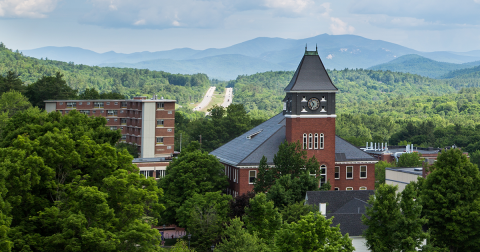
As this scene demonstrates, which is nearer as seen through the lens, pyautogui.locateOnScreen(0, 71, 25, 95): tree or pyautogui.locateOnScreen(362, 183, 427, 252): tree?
pyautogui.locateOnScreen(362, 183, 427, 252): tree

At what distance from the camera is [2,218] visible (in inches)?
1374

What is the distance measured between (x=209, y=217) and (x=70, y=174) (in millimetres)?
18183

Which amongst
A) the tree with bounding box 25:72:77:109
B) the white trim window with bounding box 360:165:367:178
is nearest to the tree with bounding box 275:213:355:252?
the white trim window with bounding box 360:165:367:178

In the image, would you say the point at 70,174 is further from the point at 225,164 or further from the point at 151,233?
the point at 225,164

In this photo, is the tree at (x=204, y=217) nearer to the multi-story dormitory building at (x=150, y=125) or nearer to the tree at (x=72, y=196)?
the tree at (x=72, y=196)

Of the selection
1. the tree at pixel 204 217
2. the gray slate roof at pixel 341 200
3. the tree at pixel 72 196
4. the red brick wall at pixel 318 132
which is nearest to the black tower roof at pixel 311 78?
the red brick wall at pixel 318 132

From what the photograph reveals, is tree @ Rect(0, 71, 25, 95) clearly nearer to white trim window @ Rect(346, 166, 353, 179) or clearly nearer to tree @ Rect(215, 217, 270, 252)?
white trim window @ Rect(346, 166, 353, 179)

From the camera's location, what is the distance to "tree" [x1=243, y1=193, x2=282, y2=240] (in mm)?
50188

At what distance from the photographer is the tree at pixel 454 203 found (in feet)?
164

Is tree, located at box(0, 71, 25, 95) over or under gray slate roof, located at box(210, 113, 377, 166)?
over

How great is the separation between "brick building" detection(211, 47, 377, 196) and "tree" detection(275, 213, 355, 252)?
104 feet

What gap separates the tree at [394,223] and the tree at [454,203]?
→ 17.1 feet

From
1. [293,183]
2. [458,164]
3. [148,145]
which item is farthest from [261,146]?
[148,145]

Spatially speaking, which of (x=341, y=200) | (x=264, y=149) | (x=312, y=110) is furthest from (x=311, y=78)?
(x=341, y=200)
